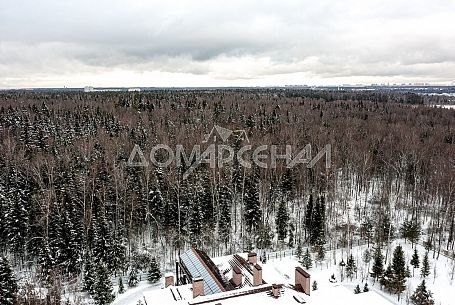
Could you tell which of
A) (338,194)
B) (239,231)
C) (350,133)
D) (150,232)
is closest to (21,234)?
(150,232)

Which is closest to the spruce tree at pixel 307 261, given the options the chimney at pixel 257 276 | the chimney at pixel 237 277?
the chimney at pixel 237 277

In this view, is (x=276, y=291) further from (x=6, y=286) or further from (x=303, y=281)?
(x=6, y=286)

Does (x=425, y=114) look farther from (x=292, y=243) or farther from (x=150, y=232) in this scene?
(x=150, y=232)

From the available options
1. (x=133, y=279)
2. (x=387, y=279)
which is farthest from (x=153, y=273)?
(x=387, y=279)

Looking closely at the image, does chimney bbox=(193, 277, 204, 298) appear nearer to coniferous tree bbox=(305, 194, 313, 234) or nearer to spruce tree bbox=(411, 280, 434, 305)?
spruce tree bbox=(411, 280, 434, 305)

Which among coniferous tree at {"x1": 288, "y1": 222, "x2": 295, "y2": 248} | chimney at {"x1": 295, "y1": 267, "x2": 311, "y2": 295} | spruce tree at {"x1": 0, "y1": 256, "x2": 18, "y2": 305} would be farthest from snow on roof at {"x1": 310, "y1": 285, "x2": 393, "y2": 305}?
spruce tree at {"x1": 0, "y1": 256, "x2": 18, "y2": 305}

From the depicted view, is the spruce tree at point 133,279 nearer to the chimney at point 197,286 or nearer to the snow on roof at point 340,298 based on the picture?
the chimney at point 197,286
